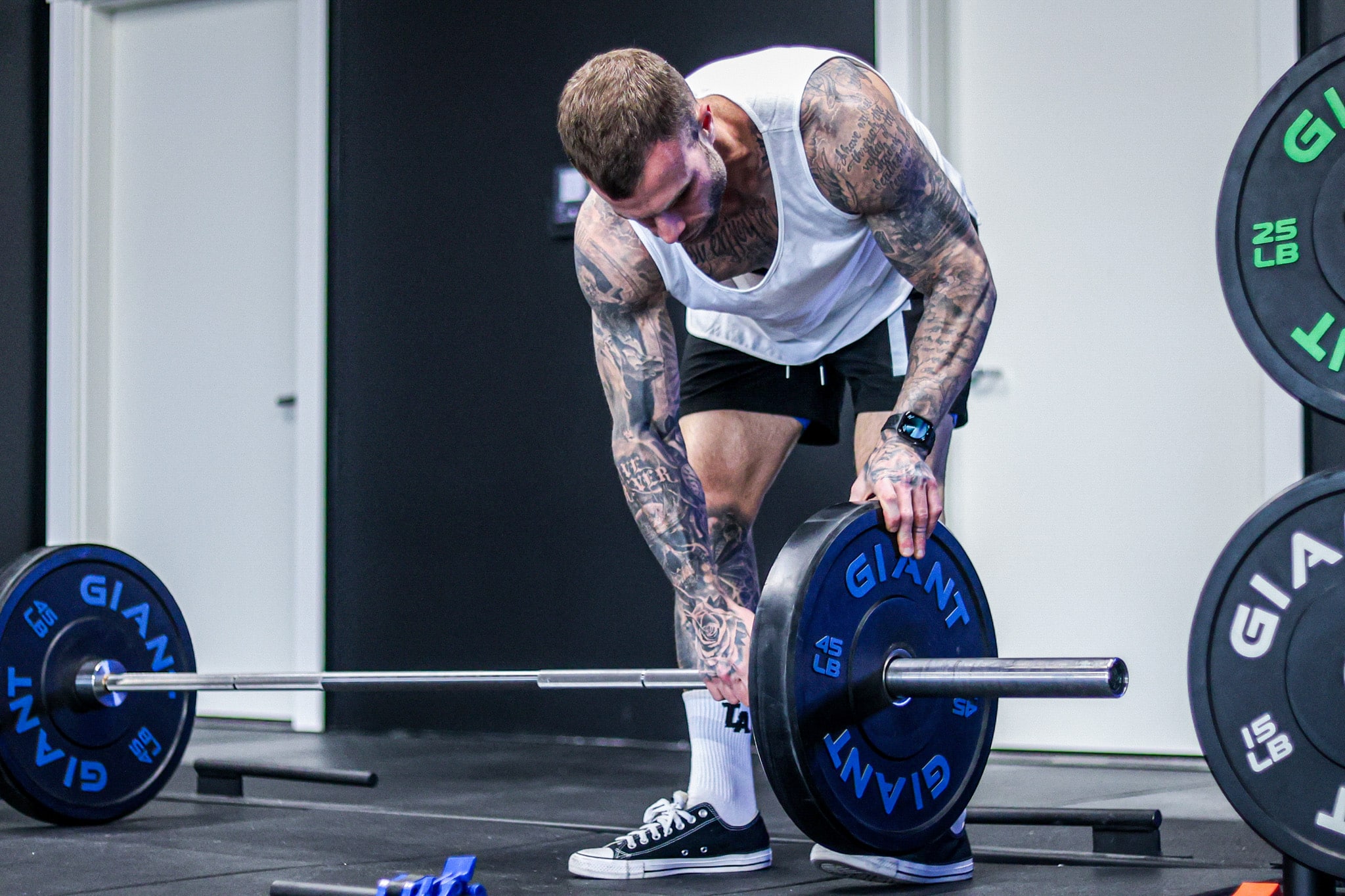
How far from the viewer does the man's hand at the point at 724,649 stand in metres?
1.74

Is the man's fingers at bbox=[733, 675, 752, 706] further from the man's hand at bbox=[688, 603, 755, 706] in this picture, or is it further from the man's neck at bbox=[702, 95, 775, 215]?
the man's neck at bbox=[702, 95, 775, 215]

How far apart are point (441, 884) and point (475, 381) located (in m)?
2.54

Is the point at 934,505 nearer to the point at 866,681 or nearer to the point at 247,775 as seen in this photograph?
the point at 866,681

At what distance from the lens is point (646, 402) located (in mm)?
1898

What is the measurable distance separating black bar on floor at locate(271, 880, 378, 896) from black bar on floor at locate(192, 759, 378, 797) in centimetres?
109

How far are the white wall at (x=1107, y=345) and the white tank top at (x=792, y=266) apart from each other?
147cm

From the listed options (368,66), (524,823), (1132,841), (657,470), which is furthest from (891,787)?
(368,66)

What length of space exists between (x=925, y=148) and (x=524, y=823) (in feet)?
4.33

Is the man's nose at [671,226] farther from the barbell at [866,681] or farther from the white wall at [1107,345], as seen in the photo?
the white wall at [1107,345]

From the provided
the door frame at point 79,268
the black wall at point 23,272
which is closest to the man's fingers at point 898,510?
the door frame at point 79,268

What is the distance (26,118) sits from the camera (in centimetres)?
450

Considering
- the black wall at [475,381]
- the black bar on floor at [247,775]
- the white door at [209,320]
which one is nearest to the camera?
the black bar on floor at [247,775]

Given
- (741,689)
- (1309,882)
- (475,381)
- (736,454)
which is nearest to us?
(1309,882)

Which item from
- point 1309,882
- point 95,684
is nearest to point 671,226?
point 1309,882
